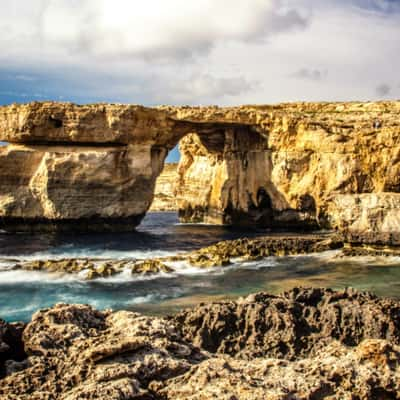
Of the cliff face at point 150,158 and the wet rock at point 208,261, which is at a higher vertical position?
the cliff face at point 150,158

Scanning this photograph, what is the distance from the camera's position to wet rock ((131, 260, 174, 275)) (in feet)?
77.6

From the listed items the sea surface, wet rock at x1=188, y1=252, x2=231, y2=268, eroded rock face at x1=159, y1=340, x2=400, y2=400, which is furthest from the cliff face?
eroded rock face at x1=159, y1=340, x2=400, y2=400

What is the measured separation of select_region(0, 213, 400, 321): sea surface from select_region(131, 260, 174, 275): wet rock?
0.56 metres

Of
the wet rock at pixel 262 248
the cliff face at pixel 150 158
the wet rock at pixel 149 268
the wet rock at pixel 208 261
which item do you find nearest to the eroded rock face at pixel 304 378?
the wet rock at pixel 149 268

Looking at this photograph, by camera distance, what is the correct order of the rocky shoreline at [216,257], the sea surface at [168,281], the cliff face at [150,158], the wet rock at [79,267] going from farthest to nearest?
the cliff face at [150,158], the rocky shoreline at [216,257], the wet rock at [79,267], the sea surface at [168,281]

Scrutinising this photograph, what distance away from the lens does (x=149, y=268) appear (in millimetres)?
24000

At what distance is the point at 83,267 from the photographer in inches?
963

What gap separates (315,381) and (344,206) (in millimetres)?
25559

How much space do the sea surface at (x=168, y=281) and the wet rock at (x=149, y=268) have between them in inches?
21.9

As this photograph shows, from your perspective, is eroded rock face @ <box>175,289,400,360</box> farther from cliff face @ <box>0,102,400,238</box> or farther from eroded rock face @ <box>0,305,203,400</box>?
cliff face @ <box>0,102,400,238</box>

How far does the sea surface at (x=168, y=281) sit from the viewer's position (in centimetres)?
1822

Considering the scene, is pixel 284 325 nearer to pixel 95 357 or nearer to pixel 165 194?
pixel 95 357

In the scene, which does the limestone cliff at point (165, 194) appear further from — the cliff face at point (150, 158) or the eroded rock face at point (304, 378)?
the eroded rock face at point (304, 378)

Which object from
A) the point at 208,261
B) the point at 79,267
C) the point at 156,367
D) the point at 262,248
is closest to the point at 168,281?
the point at 208,261
